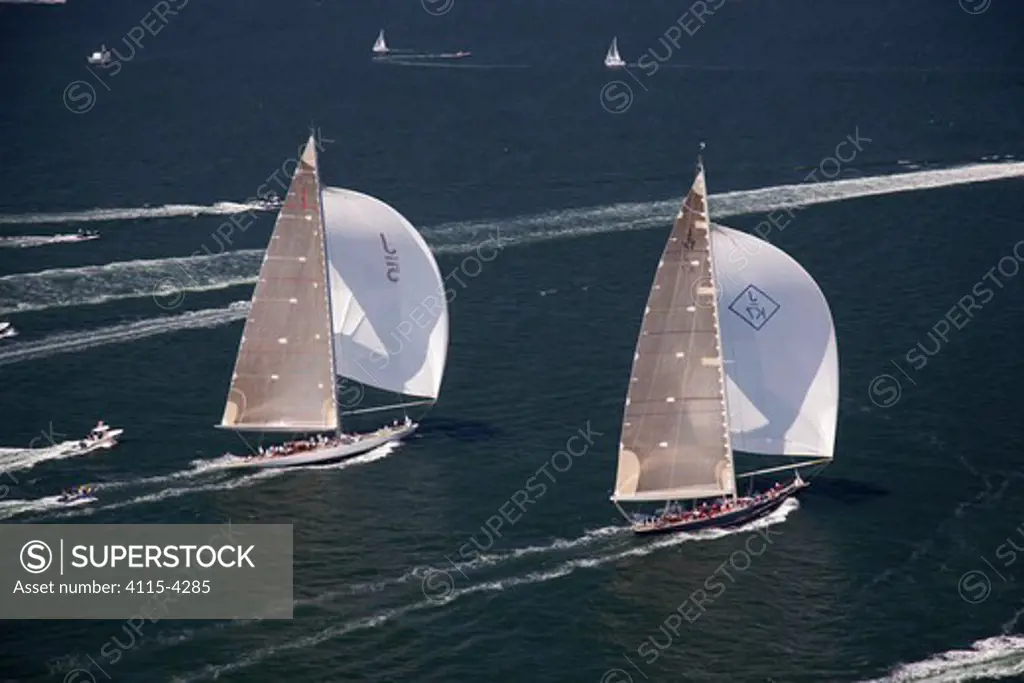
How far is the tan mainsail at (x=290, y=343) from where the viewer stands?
147 meters

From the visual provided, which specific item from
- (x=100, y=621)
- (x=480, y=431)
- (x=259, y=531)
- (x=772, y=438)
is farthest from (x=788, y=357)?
(x=100, y=621)

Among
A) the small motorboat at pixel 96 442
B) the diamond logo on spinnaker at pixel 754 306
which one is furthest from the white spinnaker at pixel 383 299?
the diamond logo on spinnaker at pixel 754 306

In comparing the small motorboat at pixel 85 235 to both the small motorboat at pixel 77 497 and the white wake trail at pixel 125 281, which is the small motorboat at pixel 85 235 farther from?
the small motorboat at pixel 77 497

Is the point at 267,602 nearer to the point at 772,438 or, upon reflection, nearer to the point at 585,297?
the point at 772,438

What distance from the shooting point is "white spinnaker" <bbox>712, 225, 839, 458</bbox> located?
445 ft

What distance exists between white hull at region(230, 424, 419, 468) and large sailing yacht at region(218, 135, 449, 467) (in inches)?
3.1

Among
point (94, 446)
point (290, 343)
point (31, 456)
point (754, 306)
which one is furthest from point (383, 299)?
point (754, 306)

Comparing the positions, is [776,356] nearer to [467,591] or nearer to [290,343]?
[467,591]

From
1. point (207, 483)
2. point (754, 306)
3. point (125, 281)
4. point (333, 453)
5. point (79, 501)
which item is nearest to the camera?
point (754, 306)

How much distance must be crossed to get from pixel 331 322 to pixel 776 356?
3541cm

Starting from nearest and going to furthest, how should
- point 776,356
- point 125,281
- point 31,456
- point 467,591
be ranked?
1. point 467,591
2. point 776,356
3. point 31,456
4. point 125,281

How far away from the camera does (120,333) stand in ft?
553

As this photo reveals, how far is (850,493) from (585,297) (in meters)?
45.2

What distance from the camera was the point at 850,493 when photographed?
139625mm
